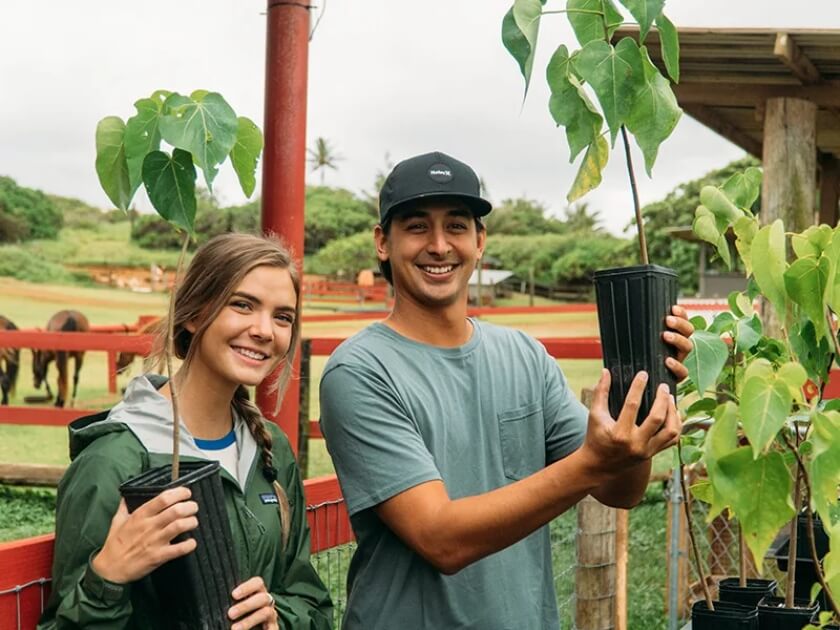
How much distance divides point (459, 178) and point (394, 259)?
158 mm

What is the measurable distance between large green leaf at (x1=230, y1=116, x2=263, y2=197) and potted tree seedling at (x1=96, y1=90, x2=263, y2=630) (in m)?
0.11

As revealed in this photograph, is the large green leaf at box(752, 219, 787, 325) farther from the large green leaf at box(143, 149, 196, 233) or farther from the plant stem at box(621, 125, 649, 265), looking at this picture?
the large green leaf at box(143, 149, 196, 233)

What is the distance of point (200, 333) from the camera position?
5.84 ft

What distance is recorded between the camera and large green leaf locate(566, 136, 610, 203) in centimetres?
166

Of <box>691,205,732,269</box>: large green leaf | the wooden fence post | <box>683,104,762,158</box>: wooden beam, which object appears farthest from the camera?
<box>683,104,762,158</box>: wooden beam

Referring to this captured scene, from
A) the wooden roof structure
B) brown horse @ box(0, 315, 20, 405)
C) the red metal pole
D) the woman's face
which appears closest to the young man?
the woman's face


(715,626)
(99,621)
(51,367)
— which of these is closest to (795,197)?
(715,626)

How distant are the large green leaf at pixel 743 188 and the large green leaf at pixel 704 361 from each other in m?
0.68

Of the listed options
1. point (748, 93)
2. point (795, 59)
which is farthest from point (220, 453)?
point (748, 93)

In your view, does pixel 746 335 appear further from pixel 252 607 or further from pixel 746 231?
pixel 252 607

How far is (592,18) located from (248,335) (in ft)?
2.24

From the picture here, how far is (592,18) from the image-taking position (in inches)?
58.7

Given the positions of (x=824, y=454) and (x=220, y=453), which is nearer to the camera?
(x=824, y=454)

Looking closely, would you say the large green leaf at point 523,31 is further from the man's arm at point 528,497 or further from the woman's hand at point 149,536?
the woman's hand at point 149,536
